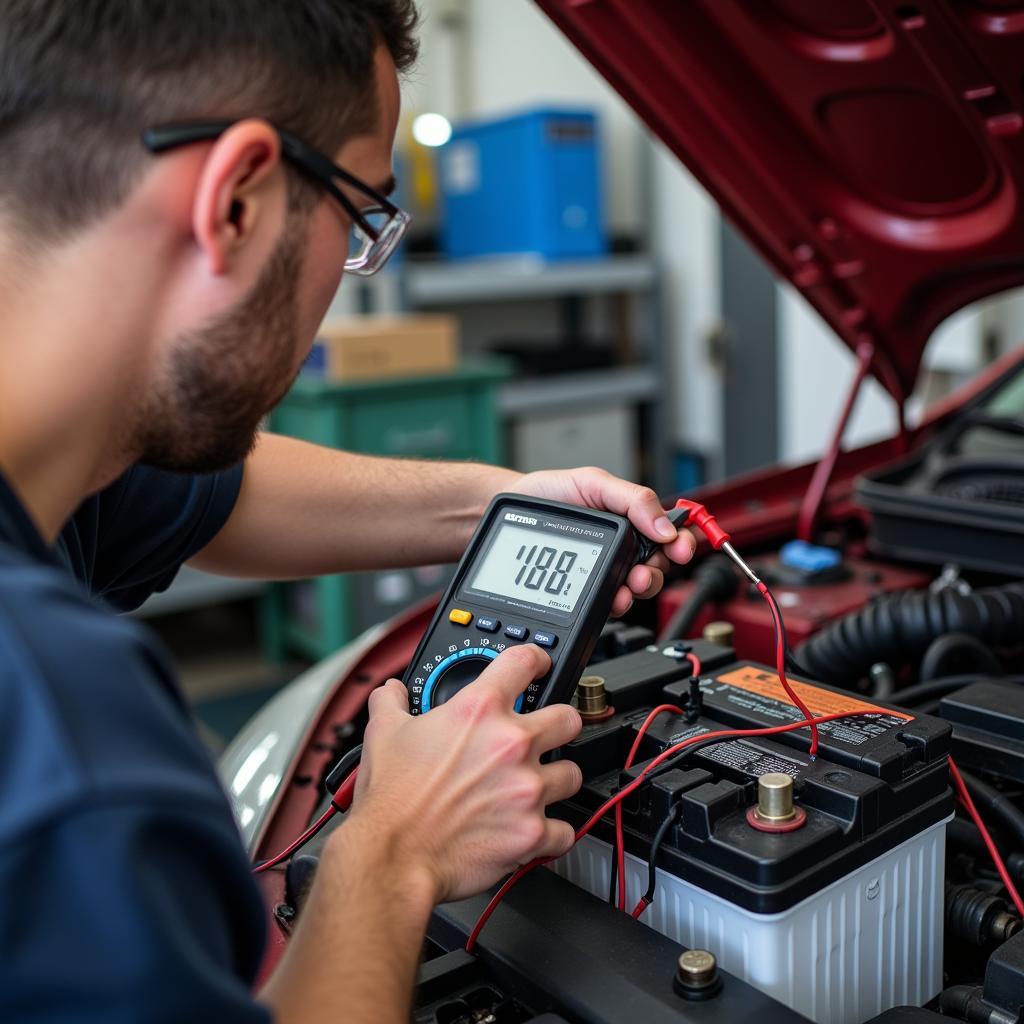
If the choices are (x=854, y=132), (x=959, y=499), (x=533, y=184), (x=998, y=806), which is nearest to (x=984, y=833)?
(x=998, y=806)

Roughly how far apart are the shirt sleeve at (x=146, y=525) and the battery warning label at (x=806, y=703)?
48 cm

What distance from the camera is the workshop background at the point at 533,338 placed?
3.05 metres

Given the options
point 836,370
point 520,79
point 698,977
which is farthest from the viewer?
point 520,79

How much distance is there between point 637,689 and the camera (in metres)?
0.82

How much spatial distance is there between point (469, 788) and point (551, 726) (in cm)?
6

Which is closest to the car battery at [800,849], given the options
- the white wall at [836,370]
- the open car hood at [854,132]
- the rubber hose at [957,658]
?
the rubber hose at [957,658]

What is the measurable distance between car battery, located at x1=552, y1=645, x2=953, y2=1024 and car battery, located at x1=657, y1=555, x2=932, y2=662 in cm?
37

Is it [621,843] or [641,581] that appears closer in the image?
[621,843]

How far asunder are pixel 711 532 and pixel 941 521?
0.48 metres

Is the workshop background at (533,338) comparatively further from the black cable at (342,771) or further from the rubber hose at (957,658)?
the black cable at (342,771)

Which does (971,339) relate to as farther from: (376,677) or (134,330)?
(134,330)

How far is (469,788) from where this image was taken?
68 centimetres

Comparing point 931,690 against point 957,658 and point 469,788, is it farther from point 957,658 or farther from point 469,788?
point 469,788

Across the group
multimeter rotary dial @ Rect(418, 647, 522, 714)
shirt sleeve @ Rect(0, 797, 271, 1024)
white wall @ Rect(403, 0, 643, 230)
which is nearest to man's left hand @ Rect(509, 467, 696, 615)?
multimeter rotary dial @ Rect(418, 647, 522, 714)
